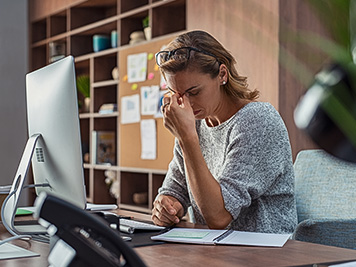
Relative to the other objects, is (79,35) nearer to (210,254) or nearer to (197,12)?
(197,12)

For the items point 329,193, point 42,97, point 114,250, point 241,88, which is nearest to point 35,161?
point 42,97

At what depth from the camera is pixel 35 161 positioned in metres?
1.55

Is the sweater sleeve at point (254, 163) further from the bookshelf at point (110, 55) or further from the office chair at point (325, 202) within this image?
the bookshelf at point (110, 55)

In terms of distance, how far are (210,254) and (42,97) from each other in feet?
2.09

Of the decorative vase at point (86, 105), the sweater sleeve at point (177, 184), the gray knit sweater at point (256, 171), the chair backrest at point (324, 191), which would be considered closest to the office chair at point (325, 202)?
→ the chair backrest at point (324, 191)

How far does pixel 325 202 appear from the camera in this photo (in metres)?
2.06

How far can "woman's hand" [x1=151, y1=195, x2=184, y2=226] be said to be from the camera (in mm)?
1672

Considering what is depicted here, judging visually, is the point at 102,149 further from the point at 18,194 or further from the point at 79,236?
the point at 79,236

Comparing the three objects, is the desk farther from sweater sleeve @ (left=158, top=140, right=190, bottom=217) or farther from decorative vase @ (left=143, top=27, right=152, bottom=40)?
decorative vase @ (left=143, top=27, right=152, bottom=40)

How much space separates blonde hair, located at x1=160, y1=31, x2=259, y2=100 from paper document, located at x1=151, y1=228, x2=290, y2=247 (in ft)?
1.94

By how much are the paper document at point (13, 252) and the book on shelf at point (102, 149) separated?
3476mm

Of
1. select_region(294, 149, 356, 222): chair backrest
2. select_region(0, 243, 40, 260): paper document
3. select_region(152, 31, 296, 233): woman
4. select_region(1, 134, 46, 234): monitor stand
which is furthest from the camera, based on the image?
select_region(294, 149, 356, 222): chair backrest

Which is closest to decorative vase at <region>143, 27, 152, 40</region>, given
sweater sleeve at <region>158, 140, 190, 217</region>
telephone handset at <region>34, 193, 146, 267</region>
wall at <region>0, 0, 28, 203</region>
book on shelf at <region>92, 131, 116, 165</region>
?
book on shelf at <region>92, 131, 116, 165</region>

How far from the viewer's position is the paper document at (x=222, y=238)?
1.32m
